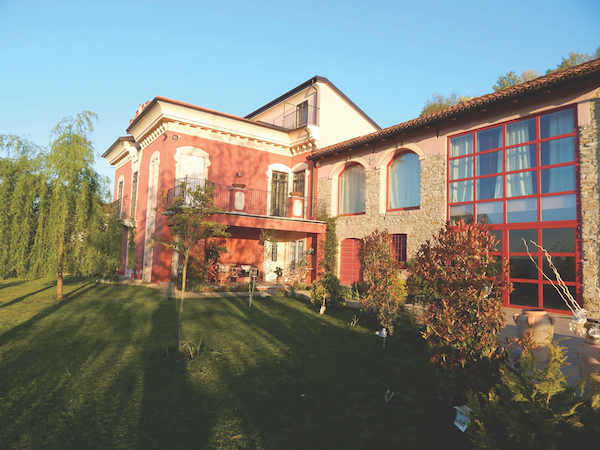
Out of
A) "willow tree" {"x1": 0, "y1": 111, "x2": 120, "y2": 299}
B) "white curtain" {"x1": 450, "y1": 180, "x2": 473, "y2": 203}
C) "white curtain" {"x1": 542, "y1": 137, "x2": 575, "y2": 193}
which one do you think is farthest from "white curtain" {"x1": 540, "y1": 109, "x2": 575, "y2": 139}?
"willow tree" {"x1": 0, "y1": 111, "x2": 120, "y2": 299}

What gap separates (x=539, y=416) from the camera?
2.38 meters


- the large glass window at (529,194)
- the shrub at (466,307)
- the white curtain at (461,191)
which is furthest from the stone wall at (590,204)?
the shrub at (466,307)

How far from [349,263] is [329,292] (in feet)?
14.6

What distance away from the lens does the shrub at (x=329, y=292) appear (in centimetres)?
978

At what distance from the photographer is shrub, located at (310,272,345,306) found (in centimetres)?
978

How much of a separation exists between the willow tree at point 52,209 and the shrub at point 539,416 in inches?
400

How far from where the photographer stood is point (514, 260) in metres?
9.39

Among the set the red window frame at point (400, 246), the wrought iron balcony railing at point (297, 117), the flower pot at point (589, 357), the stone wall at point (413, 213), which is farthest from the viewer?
the wrought iron balcony railing at point (297, 117)

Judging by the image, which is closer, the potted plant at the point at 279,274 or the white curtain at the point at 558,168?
the white curtain at the point at 558,168

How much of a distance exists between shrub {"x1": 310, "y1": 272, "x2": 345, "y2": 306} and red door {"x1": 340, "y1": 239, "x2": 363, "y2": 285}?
3746 mm

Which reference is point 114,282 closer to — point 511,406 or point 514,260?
point 514,260

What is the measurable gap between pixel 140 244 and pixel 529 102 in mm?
15246

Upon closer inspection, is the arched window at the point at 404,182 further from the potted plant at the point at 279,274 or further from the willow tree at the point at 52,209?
the willow tree at the point at 52,209

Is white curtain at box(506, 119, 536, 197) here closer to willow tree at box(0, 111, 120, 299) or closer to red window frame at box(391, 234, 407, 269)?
red window frame at box(391, 234, 407, 269)
